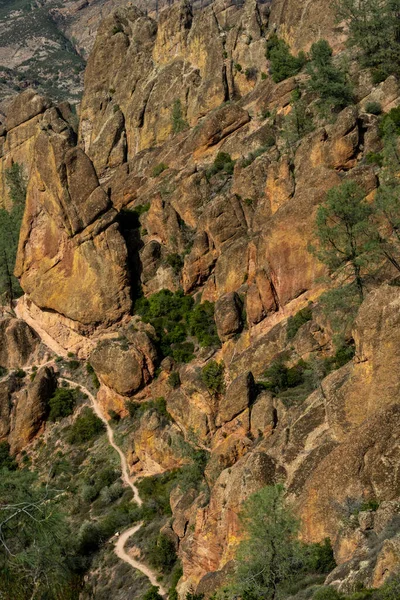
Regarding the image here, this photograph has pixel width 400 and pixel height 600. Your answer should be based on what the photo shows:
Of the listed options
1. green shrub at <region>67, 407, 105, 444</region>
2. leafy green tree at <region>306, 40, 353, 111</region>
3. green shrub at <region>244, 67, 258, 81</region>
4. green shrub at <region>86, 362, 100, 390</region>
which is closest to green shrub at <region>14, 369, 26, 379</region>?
green shrub at <region>86, 362, 100, 390</region>

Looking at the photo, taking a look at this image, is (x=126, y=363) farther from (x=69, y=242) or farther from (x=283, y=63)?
(x=283, y=63)

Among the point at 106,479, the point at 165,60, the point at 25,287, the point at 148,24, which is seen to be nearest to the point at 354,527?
the point at 106,479

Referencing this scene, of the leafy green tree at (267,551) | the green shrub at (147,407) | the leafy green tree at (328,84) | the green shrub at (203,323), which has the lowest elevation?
the green shrub at (147,407)

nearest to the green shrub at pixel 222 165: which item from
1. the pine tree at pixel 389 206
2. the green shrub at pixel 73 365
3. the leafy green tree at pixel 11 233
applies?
the pine tree at pixel 389 206

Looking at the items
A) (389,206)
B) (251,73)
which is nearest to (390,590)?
(389,206)

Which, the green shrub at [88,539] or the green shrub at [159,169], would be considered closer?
the green shrub at [88,539]

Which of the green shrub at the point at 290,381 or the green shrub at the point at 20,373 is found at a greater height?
the green shrub at the point at 290,381

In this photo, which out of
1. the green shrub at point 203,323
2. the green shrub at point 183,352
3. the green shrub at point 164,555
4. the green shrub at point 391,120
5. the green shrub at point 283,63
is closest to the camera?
the green shrub at point 164,555

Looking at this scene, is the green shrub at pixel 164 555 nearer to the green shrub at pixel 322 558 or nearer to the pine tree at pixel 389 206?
the green shrub at pixel 322 558
